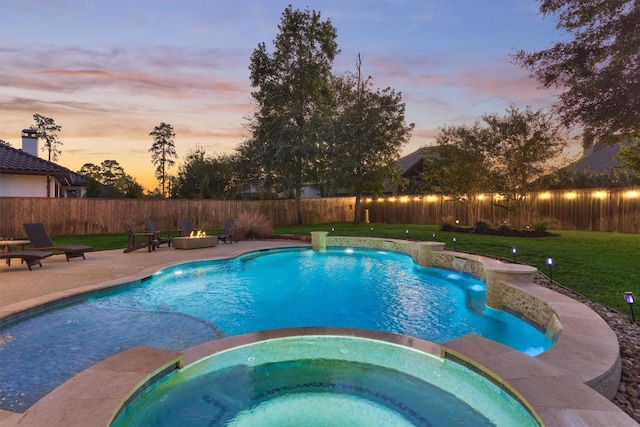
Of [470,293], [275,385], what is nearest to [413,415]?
[275,385]

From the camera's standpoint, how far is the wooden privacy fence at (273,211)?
13664 mm

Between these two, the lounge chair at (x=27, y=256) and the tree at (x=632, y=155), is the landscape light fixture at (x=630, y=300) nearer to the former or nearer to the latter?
the lounge chair at (x=27, y=256)

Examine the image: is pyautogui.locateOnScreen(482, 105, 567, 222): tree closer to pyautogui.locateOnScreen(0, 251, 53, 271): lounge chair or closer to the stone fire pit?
the stone fire pit

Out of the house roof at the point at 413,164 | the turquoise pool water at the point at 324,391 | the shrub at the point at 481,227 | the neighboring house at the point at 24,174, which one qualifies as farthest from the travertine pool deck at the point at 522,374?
the house roof at the point at 413,164

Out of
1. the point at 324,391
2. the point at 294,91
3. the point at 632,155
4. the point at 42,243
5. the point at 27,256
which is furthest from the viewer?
the point at 294,91

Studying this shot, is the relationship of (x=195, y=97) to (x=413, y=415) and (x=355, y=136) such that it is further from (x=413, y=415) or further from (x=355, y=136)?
(x=413, y=415)

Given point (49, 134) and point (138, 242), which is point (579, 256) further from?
point (49, 134)

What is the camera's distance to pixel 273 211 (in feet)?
71.3

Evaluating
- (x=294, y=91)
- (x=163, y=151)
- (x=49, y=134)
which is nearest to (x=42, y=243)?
(x=294, y=91)

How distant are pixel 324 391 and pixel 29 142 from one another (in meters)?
21.2

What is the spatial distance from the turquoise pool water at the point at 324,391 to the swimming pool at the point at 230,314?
1076 mm

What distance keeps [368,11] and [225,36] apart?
5.13 meters

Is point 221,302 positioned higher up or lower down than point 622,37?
lower down

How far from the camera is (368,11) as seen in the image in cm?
1111
